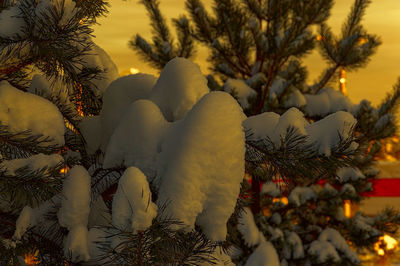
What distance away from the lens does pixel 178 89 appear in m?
2.39

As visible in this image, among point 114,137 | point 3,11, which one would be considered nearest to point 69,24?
point 3,11

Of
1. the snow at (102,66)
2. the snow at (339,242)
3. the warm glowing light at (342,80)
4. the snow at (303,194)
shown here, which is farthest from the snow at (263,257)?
the snow at (102,66)

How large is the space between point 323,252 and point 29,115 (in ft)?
21.4

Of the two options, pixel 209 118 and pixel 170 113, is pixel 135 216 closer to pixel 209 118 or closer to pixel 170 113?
pixel 209 118

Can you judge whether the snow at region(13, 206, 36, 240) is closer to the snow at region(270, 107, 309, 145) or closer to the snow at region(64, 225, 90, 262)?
the snow at region(64, 225, 90, 262)

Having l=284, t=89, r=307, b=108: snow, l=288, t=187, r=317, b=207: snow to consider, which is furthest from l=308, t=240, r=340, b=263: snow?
l=284, t=89, r=307, b=108: snow

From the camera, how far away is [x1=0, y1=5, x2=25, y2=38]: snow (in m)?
A: 2.04

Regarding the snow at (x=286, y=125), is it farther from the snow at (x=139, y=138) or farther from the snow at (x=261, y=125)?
the snow at (x=139, y=138)

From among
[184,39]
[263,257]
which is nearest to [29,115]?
[263,257]

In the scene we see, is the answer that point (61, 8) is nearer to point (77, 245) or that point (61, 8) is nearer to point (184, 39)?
point (77, 245)

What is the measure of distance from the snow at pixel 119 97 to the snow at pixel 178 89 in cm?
20

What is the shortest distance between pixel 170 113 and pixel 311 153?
0.64 m

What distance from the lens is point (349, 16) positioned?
28.1 feet

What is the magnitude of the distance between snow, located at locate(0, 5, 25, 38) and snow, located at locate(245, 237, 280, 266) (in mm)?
4466
